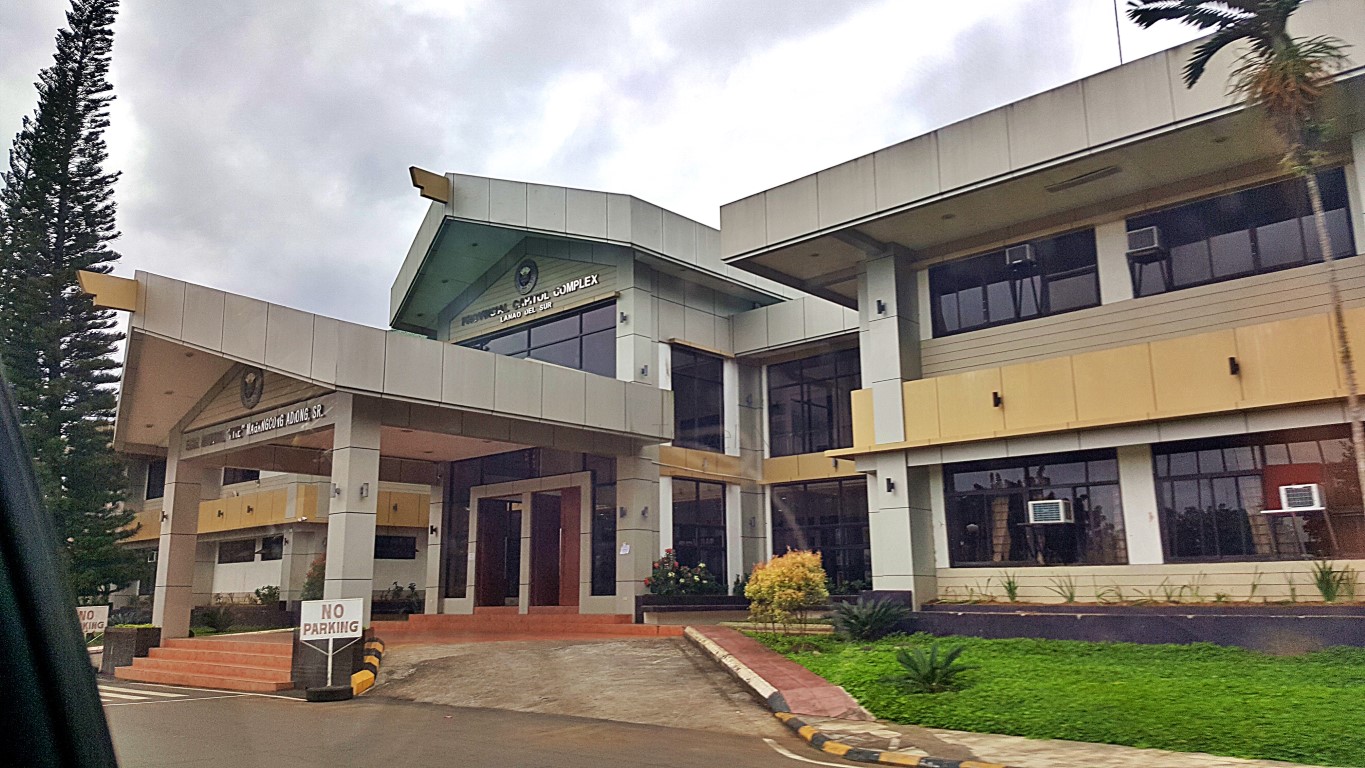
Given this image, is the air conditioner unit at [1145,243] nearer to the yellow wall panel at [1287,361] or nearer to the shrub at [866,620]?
the yellow wall panel at [1287,361]

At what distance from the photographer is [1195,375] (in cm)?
1573

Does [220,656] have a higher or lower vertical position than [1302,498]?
lower

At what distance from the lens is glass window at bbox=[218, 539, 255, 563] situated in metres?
39.8

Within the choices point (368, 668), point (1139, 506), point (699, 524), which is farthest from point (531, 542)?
point (1139, 506)

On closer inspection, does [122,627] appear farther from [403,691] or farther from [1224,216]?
[1224,216]

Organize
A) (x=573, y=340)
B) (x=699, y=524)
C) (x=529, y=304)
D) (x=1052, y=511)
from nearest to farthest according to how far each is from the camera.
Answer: (x=1052, y=511) < (x=699, y=524) < (x=573, y=340) < (x=529, y=304)

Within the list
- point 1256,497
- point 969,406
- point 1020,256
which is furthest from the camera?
point 1020,256

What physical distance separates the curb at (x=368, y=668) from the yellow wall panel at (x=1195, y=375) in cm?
1311

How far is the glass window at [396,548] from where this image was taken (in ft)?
122

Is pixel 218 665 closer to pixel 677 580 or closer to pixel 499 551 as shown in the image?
pixel 499 551

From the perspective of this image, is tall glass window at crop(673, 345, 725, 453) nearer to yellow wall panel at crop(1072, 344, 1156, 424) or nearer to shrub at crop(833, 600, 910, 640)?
shrub at crop(833, 600, 910, 640)

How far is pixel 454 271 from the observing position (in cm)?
2962

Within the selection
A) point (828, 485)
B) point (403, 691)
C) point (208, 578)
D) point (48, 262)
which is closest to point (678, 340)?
point (828, 485)

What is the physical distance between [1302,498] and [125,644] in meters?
22.3
